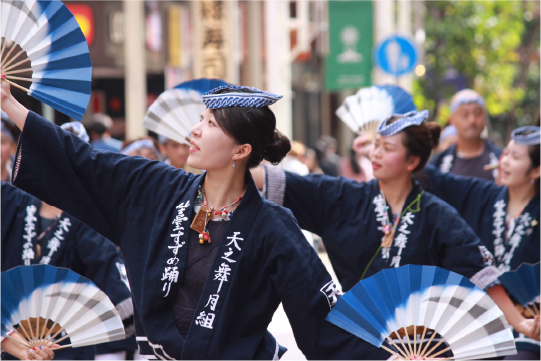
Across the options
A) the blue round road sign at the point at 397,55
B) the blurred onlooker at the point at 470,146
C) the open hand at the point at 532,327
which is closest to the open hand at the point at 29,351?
the open hand at the point at 532,327

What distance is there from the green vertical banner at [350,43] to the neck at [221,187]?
1011 centimetres

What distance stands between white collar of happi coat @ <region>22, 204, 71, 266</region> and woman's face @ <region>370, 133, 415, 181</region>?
1641 mm

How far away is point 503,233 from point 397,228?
992 millimetres

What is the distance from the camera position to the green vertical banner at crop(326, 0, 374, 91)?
12.5 metres

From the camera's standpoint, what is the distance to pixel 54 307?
2.92 m

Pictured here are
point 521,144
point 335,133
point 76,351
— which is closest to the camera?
point 76,351

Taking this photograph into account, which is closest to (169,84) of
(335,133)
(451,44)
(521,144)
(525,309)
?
(451,44)

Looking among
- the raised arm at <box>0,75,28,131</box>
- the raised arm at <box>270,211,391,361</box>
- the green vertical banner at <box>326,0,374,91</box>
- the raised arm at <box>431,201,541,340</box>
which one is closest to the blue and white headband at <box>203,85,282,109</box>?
the raised arm at <box>270,211,391,361</box>

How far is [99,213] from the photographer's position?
266cm

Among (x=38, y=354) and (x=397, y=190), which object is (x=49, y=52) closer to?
(x=38, y=354)

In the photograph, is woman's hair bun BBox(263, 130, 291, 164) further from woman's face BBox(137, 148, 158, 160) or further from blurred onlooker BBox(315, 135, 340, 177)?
blurred onlooker BBox(315, 135, 340, 177)

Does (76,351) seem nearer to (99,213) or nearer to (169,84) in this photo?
(99,213)

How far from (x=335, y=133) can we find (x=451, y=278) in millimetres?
22586

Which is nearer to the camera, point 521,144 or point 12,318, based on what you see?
point 12,318
